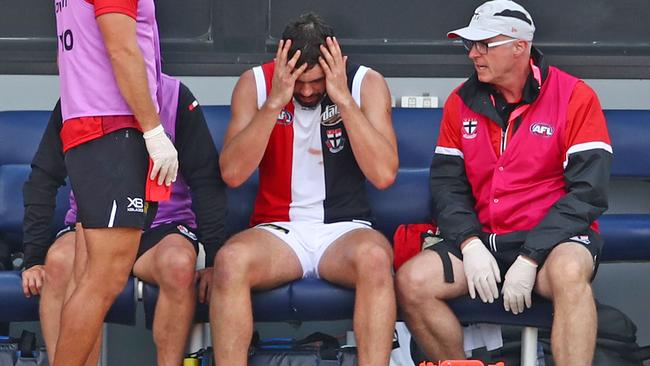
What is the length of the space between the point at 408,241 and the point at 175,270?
850 mm

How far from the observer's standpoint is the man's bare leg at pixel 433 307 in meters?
4.69

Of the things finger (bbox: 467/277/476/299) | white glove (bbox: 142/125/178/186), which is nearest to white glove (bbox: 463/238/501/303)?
finger (bbox: 467/277/476/299)

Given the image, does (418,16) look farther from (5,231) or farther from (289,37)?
(5,231)

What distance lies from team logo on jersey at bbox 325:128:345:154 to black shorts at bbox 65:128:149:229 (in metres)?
1.02

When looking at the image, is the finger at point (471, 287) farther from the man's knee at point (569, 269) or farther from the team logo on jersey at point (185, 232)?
the team logo on jersey at point (185, 232)

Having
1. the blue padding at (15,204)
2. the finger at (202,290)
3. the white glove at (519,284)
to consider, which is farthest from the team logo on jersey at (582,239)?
the blue padding at (15,204)

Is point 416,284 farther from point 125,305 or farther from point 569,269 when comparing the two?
point 125,305

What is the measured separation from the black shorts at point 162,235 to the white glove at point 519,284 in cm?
104

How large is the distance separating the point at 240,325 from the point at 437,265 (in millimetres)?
690

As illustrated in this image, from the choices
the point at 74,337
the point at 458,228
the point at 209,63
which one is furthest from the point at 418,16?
the point at 74,337

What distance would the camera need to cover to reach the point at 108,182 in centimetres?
415

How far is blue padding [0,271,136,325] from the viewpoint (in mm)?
4758

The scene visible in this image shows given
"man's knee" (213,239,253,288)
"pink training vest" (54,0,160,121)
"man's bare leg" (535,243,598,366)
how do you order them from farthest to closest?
"man's knee" (213,239,253,288) < "man's bare leg" (535,243,598,366) < "pink training vest" (54,0,160,121)

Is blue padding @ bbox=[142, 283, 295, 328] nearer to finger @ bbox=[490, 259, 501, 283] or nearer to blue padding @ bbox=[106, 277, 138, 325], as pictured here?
blue padding @ bbox=[106, 277, 138, 325]
